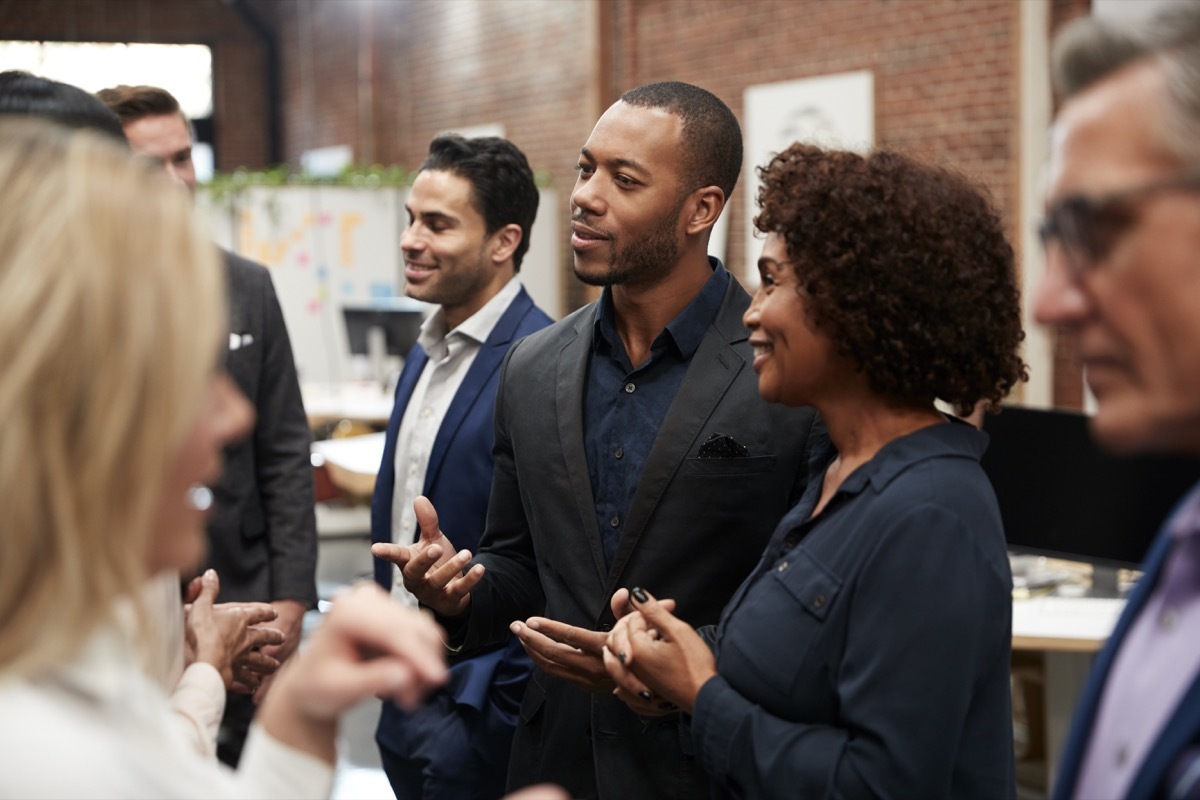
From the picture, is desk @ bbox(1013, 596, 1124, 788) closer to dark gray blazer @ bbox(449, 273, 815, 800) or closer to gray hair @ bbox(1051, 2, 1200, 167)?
dark gray blazer @ bbox(449, 273, 815, 800)

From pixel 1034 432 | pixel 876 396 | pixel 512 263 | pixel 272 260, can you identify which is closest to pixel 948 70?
pixel 1034 432

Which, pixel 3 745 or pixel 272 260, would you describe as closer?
pixel 3 745

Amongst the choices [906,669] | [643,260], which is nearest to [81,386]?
[906,669]

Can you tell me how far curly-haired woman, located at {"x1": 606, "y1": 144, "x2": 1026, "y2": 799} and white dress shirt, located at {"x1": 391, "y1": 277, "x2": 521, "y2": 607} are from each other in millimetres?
1174

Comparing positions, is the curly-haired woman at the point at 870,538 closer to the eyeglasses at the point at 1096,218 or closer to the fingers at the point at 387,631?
the eyeglasses at the point at 1096,218

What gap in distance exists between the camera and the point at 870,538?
1.48m

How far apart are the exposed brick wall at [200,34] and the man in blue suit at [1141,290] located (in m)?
15.9

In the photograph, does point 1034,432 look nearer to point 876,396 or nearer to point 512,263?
point 512,263

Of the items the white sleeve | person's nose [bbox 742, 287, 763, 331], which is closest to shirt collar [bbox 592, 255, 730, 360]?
person's nose [bbox 742, 287, 763, 331]

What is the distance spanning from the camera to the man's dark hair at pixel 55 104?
5.25 ft

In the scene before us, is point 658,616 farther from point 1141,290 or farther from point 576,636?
point 1141,290

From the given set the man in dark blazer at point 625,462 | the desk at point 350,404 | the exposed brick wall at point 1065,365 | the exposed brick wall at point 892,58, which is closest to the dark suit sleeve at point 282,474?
the man in dark blazer at point 625,462

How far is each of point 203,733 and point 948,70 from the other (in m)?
6.53

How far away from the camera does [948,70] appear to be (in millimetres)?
6953
